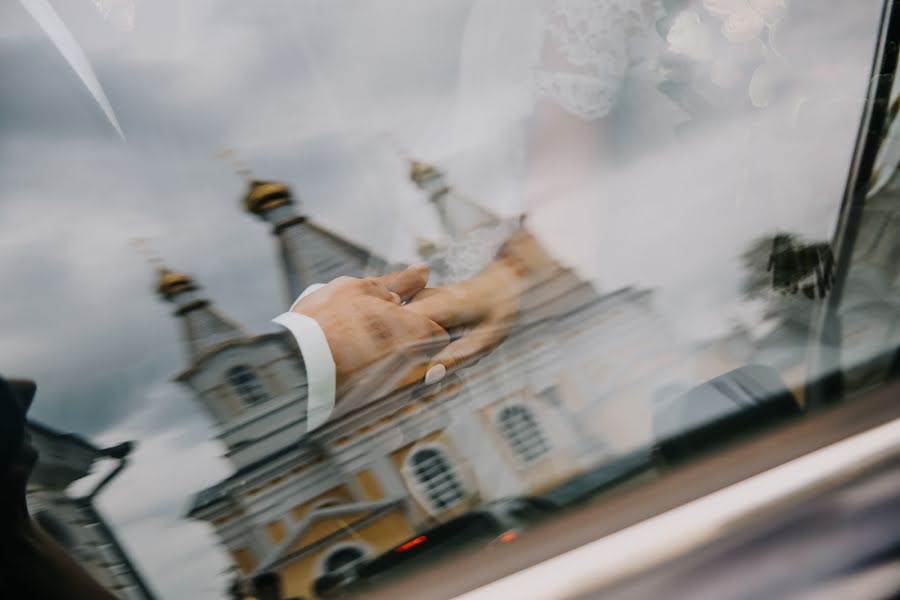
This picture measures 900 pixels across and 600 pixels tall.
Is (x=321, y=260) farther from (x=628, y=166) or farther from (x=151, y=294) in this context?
(x=628, y=166)

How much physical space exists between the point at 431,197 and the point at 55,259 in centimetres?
71

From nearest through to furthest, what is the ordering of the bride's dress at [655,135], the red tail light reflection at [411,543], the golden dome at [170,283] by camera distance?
the golden dome at [170,283] → the red tail light reflection at [411,543] → the bride's dress at [655,135]

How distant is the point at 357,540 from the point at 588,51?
123 centimetres

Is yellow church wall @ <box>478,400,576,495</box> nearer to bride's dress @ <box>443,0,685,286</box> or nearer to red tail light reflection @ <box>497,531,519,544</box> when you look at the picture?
red tail light reflection @ <box>497,531,519,544</box>

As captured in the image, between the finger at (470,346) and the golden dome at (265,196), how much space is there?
1.47ft

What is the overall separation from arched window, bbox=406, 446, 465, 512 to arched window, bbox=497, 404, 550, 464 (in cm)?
14

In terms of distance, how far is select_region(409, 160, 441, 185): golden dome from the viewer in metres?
1.31

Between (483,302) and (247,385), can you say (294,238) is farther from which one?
(483,302)

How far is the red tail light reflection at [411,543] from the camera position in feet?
4.21

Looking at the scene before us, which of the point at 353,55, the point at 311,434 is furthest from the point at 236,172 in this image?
the point at 311,434

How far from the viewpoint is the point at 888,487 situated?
54.7 inches

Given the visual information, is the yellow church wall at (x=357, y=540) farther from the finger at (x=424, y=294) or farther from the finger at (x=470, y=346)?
the finger at (x=424, y=294)

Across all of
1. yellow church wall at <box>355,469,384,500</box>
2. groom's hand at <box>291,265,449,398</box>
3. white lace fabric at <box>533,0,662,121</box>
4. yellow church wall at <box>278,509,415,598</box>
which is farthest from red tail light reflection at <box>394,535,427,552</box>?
white lace fabric at <box>533,0,662,121</box>

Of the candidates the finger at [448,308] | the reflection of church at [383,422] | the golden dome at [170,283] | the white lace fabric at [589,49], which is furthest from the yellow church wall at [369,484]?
the white lace fabric at [589,49]
